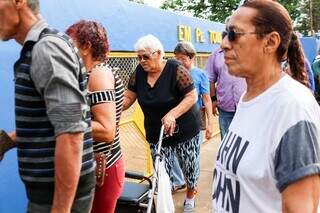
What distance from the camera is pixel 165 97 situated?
3.74 meters

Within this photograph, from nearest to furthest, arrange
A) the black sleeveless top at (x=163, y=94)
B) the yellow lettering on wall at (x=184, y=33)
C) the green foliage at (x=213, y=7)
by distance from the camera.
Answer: the black sleeveless top at (x=163, y=94), the yellow lettering on wall at (x=184, y=33), the green foliage at (x=213, y=7)

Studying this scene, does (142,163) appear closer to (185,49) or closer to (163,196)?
(185,49)

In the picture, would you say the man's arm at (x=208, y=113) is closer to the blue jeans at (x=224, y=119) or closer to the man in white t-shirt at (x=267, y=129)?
the blue jeans at (x=224, y=119)

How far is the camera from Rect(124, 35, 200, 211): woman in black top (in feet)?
12.1

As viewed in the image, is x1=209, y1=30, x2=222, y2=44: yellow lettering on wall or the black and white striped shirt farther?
x1=209, y1=30, x2=222, y2=44: yellow lettering on wall

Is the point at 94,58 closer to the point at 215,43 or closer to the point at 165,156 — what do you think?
the point at 165,156

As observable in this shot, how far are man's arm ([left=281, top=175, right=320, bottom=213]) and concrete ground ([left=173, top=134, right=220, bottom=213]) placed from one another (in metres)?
3.66

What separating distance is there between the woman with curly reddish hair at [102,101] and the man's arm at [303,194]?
4.14ft

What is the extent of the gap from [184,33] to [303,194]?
672 cm

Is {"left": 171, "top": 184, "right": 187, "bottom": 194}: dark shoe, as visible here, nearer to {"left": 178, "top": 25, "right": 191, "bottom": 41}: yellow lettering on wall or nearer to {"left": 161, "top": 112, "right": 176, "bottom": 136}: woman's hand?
{"left": 161, "top": 112, "right": 176, "bottom": 136}: woman's hand

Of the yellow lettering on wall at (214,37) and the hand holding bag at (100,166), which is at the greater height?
the yellow lettering on wall at (214,37)

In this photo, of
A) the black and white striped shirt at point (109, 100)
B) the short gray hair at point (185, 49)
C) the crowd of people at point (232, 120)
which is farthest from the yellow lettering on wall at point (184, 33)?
the crowd of people at point (232, 120)

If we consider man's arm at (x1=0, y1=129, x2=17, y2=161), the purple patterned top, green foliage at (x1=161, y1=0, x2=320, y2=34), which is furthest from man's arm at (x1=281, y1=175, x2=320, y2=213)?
green foliage at (x1=161, y1=0, x2=320, y2=34)

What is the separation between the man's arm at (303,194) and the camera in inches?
50.3
